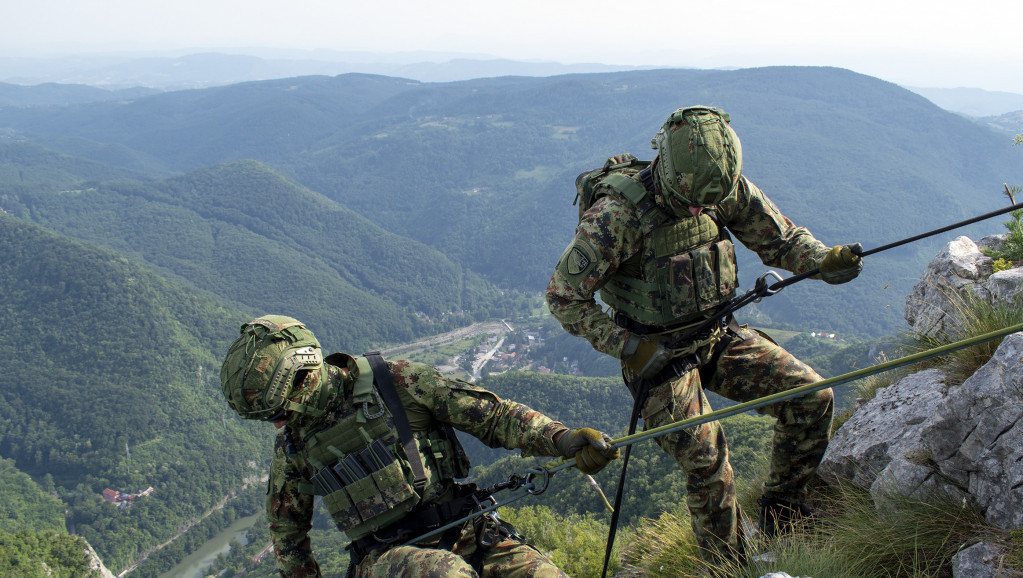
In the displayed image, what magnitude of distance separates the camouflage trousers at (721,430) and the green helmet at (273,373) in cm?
243

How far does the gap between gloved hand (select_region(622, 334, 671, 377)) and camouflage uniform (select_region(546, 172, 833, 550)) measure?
74 mm

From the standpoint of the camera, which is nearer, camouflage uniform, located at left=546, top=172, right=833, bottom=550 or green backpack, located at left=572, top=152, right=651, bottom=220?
camouflage uniform, located at left=546, top=172, right=833, bottom=550

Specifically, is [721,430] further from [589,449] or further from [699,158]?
[699,158]

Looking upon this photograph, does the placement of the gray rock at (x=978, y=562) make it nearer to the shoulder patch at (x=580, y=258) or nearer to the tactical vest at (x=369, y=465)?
the shoulder patch at (x=580, y=258)

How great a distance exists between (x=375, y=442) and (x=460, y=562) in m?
1.04

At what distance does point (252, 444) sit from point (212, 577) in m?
38.2

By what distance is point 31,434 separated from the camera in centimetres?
11462

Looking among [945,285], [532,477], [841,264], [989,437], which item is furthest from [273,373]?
[945,285]

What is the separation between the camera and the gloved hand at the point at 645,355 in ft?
14.6

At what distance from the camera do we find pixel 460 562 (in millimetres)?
4043

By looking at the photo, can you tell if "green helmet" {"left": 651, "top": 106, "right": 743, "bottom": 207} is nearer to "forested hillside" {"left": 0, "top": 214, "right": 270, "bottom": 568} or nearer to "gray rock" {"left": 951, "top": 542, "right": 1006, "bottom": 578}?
"gray rock" {"left": 951, "top": 542, "right": 1006, "bottom": 578}

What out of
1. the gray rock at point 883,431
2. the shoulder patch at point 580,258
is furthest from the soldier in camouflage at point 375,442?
the gray rock at point 883,431

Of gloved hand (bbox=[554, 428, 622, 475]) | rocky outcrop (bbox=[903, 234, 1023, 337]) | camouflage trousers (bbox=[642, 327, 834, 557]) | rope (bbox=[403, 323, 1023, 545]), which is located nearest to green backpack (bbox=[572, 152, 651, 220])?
camouflage trousers (bbox=[642, 327, 834, 557])

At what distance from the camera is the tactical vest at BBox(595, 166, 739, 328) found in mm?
4637
